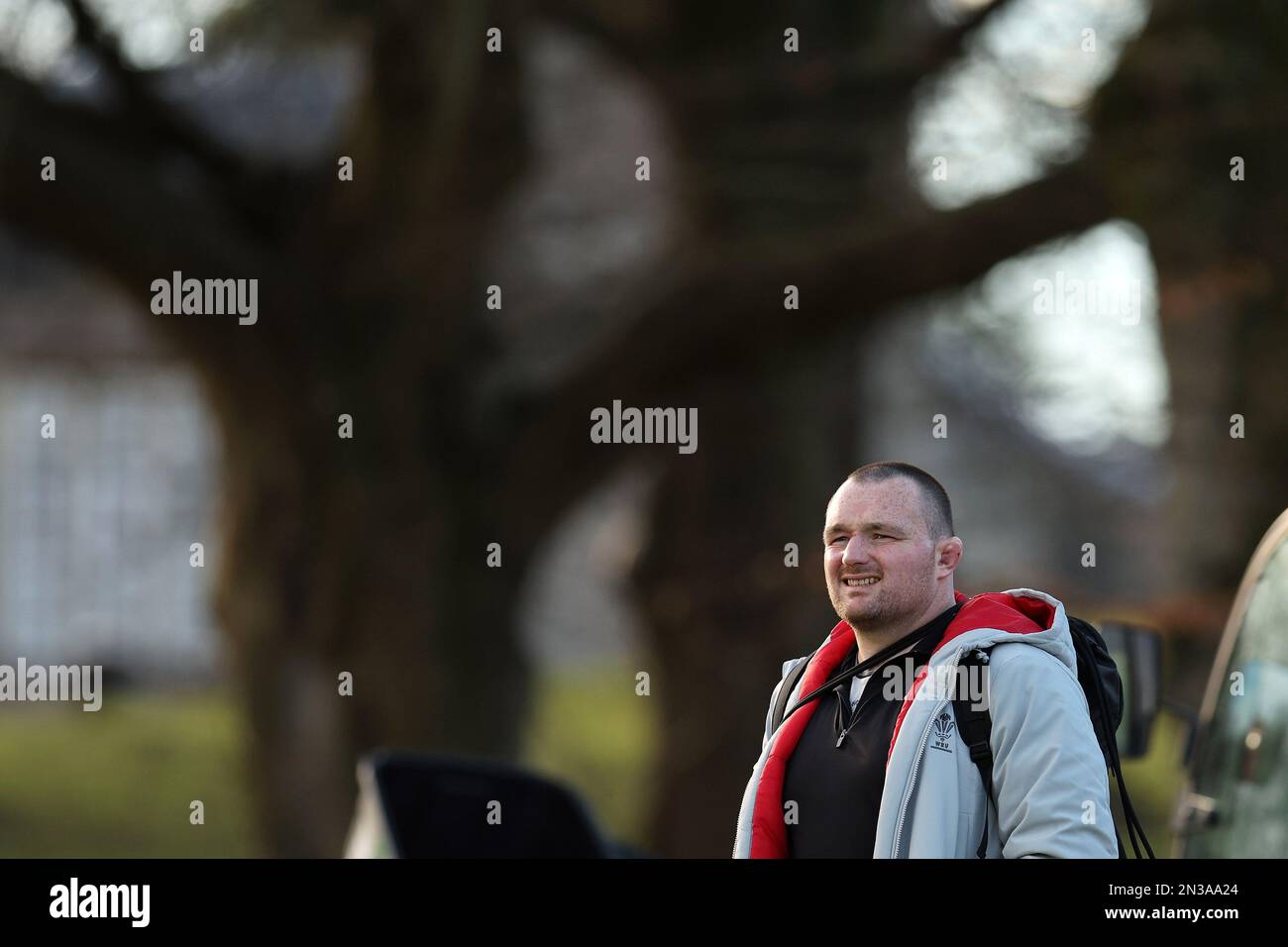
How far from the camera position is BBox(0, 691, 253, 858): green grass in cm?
1988

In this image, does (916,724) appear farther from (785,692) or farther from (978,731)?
(785,692)

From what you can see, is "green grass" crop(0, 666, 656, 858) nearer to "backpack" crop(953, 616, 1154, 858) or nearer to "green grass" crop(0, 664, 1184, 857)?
"green grass" crop(0, 664, 1184, 857)

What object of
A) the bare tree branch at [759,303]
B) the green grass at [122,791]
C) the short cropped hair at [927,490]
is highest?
the bare tree branch at [759,303]

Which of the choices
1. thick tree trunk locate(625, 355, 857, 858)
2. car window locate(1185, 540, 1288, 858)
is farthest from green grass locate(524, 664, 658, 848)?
car window locate(1185, 540, 1288, 858)

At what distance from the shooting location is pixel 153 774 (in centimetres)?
2061

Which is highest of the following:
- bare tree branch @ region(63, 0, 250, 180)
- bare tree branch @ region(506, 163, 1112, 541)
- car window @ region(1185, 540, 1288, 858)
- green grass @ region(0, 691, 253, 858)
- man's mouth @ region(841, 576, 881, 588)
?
bare tree branch @ region(63, 0, 250, 180)

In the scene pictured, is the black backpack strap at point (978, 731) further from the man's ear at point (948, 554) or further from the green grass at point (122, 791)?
the green grass at point (122, 791)

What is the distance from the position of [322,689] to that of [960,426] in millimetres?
9649

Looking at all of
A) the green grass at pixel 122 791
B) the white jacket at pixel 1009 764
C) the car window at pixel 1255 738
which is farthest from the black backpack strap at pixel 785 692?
the green grass at pixel 122 791

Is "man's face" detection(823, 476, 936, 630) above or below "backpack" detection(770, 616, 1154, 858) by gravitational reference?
above

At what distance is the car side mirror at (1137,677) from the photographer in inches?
145

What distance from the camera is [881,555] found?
8.96 feet

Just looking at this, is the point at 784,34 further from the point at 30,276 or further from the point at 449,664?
the point at 30,276

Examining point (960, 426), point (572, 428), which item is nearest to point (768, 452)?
point (572, 428)
